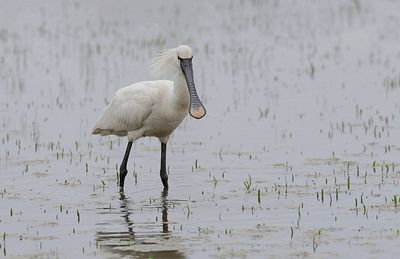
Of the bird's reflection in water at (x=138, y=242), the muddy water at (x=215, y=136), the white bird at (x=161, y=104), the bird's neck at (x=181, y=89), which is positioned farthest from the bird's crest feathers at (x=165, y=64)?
the bird's reflection in water at (x=138, y=242)

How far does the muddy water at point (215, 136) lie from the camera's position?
31.8 feet

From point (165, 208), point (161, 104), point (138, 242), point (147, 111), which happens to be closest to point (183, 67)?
point (161, 104)

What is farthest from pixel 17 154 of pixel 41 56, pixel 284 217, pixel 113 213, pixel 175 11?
pixel 175 11

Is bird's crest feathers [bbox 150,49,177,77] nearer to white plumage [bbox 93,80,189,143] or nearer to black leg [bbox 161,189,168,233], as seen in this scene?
white plumage [bbox 93,80,189,143]

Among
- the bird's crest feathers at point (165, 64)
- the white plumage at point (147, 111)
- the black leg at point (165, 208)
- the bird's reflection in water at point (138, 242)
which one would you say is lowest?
the bird's reflection in water at point (138, 242)

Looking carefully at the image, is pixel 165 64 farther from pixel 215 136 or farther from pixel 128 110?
pixel 215 136

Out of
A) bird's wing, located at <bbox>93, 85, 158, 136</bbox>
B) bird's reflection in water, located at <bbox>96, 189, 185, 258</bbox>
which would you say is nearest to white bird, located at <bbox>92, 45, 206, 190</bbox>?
bird's wing, located at <bbox>93, 85, 158, 136</bbox>

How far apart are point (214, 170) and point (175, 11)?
53.6 feet

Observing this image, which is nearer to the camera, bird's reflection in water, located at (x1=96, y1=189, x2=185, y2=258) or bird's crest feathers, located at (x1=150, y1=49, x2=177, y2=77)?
bird's reflection in water, located at (x1=96, y1=189, x2=185, y2=258)

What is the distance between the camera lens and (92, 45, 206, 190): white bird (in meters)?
12.0

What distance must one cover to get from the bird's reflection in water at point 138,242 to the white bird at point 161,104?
1950 millimetres

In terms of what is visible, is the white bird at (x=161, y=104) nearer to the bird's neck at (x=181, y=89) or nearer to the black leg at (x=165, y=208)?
the bird's neck at (x=181, y=89)

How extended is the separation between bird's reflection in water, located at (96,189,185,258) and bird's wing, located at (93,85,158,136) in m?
2.22

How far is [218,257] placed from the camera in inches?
345
